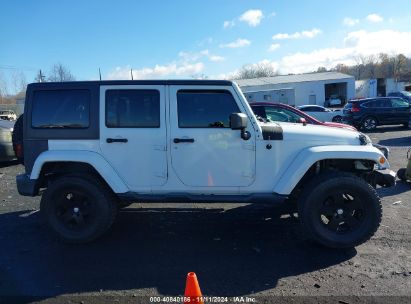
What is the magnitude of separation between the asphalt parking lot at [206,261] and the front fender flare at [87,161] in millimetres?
826

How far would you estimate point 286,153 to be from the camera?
469 cm

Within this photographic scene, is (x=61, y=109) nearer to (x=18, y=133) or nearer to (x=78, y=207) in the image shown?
(x=18, y=133)

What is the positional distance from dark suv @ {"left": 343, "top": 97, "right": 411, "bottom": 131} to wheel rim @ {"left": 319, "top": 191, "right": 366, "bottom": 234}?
1584 centimetres

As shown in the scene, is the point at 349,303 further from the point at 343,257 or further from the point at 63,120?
the point at 63,120

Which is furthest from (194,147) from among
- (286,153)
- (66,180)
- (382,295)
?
(382,295)

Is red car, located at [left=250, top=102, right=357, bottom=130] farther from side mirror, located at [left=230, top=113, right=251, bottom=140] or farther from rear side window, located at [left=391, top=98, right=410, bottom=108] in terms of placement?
rear side window, located at [left=391, top=98, right=410, bottom=108]

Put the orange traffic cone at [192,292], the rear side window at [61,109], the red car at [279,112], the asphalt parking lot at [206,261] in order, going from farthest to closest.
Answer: the red car at [279,112], the rear side window at [61,109], the asphalt parking lot at [206,261], the orange traffic cone at [192,292]

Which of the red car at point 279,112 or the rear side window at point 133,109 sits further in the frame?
the red car at point 279,112

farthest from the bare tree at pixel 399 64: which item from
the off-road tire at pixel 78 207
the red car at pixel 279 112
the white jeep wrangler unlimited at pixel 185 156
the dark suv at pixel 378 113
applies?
the off-road tire at pixel 78 207

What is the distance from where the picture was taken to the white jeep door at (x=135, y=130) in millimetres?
4777

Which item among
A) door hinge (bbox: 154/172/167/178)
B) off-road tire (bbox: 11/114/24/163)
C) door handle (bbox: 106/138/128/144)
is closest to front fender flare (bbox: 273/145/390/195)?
door hinge (bbox: 154/172/167/178)

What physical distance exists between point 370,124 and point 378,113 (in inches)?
26.0

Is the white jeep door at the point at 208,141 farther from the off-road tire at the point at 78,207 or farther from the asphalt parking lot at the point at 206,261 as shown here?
the off-road tire at the point at 78,207

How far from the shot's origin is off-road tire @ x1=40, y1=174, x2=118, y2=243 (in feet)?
16.2
